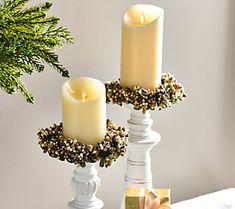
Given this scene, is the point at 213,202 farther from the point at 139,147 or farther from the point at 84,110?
the point at 84,110

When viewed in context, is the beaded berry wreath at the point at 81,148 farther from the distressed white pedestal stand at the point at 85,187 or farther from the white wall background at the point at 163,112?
the white wall background at the point at 163,112

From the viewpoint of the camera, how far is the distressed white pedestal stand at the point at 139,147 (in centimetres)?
124

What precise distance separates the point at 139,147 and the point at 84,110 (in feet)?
0.66

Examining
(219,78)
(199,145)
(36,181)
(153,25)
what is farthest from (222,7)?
(36,181)

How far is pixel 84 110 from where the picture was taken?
1085 millimetres

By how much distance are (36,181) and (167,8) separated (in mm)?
498

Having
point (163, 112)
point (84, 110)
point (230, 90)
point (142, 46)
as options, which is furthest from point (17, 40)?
point (230, 90)

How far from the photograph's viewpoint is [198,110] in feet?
5.28

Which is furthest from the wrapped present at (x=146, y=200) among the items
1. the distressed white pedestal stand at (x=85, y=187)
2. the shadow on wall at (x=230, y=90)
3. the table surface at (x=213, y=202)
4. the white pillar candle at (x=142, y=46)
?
the shadow on wall at (x=230, y=90)

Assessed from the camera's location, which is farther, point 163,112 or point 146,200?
point 163,112

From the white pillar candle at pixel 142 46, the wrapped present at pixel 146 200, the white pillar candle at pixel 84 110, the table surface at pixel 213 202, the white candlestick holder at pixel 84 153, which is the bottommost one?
the table surface at pixel 213 202

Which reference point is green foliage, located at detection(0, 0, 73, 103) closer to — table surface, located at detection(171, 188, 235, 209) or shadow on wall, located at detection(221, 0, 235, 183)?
table surface, located at detection(171, 188, 235, 209)

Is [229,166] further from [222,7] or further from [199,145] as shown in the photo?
[222,7]

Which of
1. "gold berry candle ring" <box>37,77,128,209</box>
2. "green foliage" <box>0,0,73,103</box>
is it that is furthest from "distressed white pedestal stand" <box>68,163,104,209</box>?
"green foliage" <box>0,0,73,103</box>
